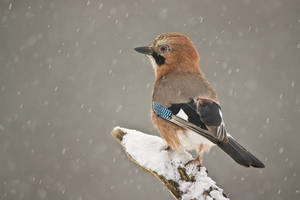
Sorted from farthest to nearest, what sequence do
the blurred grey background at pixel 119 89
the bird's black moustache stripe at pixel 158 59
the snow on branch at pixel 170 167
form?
1. the blurred grey background at pixel 119 89
2. the bird's black moustache stripe at pixel 158 59
3. the snow on branch at pixel 170 167

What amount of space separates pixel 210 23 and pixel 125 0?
6.90 feet

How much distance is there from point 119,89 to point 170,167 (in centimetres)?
579

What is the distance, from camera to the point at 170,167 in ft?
13.3

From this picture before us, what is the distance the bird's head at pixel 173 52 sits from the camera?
4625 mm

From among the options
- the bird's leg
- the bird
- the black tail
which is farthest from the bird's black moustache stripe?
the black tail

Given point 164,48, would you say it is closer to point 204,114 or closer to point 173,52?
point 173,52

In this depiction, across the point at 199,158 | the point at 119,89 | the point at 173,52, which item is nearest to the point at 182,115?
the point at 199,158

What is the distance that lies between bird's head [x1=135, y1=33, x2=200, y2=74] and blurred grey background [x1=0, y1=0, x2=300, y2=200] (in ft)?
12.7

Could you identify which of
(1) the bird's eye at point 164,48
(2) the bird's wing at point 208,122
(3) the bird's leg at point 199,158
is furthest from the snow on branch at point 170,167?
(1) the bird's eye at point 164,48

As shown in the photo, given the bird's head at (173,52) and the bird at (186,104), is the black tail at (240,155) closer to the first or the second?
the bird at (186,104)

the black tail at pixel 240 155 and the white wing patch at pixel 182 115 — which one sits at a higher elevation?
the white wing patch at pixel 182 115

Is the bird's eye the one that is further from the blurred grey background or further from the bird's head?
the blurred grey background

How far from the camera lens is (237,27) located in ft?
32.9

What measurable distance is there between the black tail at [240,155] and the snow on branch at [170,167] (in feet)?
1.07
